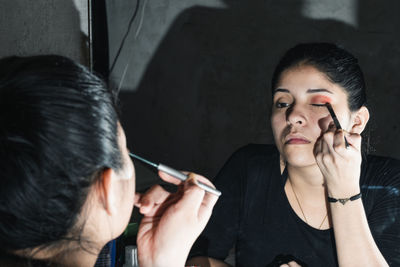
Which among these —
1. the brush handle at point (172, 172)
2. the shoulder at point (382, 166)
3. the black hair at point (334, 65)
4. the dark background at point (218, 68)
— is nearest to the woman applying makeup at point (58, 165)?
the brush handle at point (172, 172)

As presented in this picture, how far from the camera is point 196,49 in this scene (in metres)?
1.97

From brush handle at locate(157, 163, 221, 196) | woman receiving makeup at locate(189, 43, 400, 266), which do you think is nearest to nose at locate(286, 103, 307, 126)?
woman receiving makeup at locate(189, 43, 400, 266)

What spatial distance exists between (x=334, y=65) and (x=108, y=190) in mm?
766

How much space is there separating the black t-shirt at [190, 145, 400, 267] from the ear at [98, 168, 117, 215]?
592 mm

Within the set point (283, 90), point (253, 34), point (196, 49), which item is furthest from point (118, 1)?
point (283, 90)

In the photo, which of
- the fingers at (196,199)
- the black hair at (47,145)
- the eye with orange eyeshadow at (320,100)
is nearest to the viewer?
the black hair at (47,145)

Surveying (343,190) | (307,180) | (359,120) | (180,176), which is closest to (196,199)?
(180,176)

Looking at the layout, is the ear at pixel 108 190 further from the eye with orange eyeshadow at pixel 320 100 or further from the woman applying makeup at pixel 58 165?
the eye with orange eyeshadow at pixel 320 100

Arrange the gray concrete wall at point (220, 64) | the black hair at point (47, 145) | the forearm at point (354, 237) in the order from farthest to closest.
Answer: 1. the gray concrete wall at point (220, 64)
2. the forearm at point (354, 237)
3. the black hair at point (47, 145)

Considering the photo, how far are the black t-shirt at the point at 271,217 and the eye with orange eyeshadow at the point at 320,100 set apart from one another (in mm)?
264

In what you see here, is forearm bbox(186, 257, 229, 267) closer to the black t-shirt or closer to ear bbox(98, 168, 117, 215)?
the black t-shirt

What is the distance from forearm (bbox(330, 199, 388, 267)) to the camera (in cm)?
86

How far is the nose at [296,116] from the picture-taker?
0.99 metres

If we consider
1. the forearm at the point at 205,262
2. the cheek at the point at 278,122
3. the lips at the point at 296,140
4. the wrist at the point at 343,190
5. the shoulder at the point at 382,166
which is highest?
the cheek at the point at 278,122
